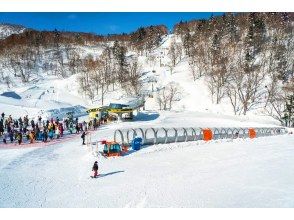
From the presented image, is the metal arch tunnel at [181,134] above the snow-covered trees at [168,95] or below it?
below

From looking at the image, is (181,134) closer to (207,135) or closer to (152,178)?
(207,135)

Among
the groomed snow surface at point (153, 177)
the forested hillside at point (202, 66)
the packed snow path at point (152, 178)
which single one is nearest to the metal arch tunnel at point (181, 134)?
the groomed snow surface at point (153, 177)

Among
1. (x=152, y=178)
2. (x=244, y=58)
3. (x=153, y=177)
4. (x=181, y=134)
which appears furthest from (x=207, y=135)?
A: (x=244, y=58)

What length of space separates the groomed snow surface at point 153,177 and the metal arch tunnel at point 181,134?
122 centimetres

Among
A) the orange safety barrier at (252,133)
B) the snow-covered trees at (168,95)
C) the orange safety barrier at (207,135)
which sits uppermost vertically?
the snow-covered trees at (168,95)

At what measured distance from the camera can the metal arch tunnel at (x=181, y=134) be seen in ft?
99.4

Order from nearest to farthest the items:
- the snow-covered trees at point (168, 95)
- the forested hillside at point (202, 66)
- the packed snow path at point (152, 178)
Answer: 1. the packed snow path at point (152, 178)
2. the forested hillside at point (202, 66)
3. the snow-covered trees at point (168, 95)

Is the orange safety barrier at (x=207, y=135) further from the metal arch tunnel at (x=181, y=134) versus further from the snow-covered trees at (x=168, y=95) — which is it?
the snow-covered trees at (x=168, y=95)

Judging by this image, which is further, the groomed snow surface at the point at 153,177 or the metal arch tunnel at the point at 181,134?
the metal arch tunnel at the point at 181,134

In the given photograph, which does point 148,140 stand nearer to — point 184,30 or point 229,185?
point 229,185

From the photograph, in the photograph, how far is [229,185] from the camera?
19031 millimetres

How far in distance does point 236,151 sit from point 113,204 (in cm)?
1502

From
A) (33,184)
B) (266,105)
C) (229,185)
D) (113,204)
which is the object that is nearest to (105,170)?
(33,184)

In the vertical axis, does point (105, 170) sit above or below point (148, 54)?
below
